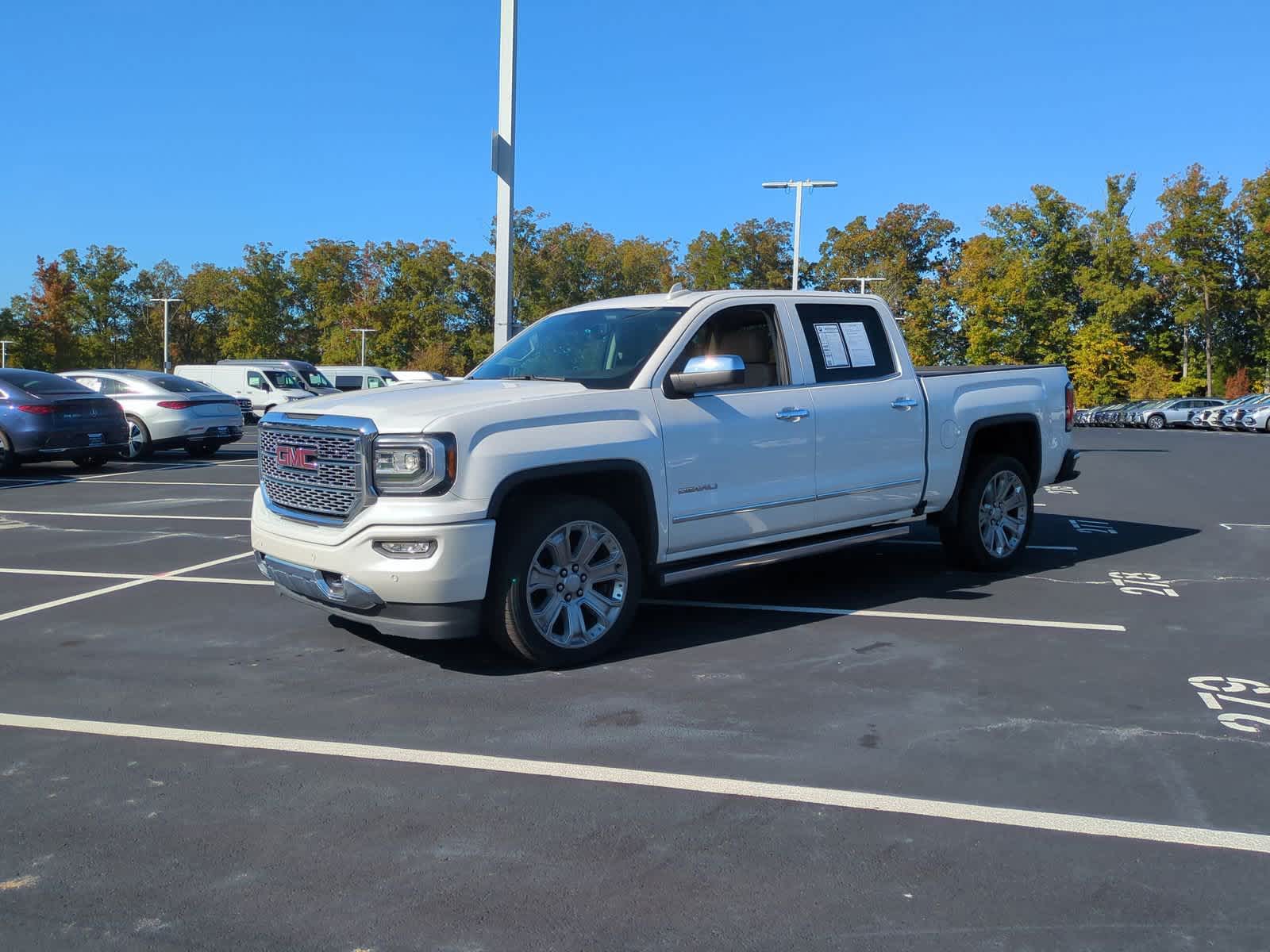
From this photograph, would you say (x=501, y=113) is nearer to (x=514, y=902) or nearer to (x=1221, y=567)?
(x=1221, y=567)

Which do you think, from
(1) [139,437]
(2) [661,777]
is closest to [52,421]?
(1) [139,437]

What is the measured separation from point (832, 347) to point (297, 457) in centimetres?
333

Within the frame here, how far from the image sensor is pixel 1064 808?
3.70 m

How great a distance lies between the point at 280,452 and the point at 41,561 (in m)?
3.98

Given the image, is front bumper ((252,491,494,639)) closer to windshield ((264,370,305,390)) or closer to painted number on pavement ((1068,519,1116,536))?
painted number on pavement ((1068,519,1116,536))

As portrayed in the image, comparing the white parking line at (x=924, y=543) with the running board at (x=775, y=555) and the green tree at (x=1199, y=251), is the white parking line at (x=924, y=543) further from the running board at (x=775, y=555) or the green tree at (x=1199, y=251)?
the green tree at (x=1199, y=251)

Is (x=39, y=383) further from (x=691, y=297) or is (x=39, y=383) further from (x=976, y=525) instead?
(x=976, y=525)

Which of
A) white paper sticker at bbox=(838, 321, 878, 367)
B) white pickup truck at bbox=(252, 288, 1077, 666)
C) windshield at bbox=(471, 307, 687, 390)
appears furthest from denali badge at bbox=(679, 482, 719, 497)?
white paper sticker at bbox=(838, 321, 878, 367)

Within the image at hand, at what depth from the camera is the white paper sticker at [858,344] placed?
23.2 feet

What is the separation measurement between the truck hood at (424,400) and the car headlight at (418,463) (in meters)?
0.06

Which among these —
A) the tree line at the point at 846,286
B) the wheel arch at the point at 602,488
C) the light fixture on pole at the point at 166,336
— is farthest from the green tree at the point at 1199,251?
the wheel arch at the point at 602,488

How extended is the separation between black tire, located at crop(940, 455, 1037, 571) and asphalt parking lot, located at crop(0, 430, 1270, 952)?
23.8 inches

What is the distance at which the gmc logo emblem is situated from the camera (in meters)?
5.50

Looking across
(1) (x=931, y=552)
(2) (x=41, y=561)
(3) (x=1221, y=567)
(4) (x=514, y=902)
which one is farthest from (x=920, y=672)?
(2) (x=41, y=561)
